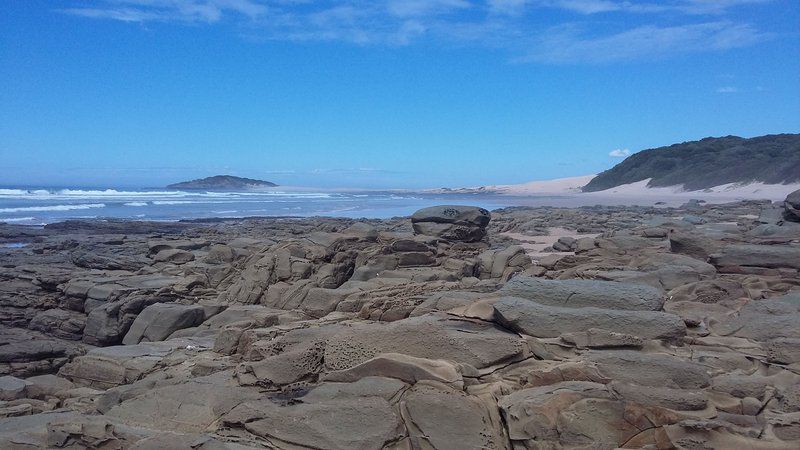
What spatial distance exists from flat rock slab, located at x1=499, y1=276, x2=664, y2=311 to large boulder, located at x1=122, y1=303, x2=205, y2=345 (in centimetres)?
501

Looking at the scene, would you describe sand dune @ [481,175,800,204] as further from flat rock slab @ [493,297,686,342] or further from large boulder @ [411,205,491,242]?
flat rock slab @ [493,297,686,342]

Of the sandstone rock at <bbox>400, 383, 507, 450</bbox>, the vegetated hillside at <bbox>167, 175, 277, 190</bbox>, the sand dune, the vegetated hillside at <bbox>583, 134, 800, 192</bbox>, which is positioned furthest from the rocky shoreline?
the vegetated hillside at <bbox>167, 175, 277, 190</bbox>

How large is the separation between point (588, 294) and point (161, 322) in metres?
6.09

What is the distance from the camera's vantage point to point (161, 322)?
876 centimetres

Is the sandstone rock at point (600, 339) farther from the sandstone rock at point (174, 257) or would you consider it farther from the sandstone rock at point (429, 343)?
the sandstone rock at point (174, 257)

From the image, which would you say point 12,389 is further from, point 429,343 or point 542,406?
point 542,406

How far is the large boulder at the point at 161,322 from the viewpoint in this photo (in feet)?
28.5

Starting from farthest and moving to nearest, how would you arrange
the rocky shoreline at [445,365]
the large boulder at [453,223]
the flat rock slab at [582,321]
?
1. the large boulder at [453,223]
2. the flat rock slab at [582,321]
3. the rocky shoreline at [445,365]

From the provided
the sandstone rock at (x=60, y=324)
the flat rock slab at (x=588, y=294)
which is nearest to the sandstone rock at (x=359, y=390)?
the flat rock slab at (x=588, y=294)

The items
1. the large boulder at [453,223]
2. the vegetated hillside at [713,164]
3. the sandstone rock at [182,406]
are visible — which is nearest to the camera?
the sandstone rock at [182,406]

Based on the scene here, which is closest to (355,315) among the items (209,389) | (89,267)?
(209,389)

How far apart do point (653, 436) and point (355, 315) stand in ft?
12.2

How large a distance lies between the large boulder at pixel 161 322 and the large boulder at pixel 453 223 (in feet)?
17.6

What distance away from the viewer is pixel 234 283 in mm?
10492
